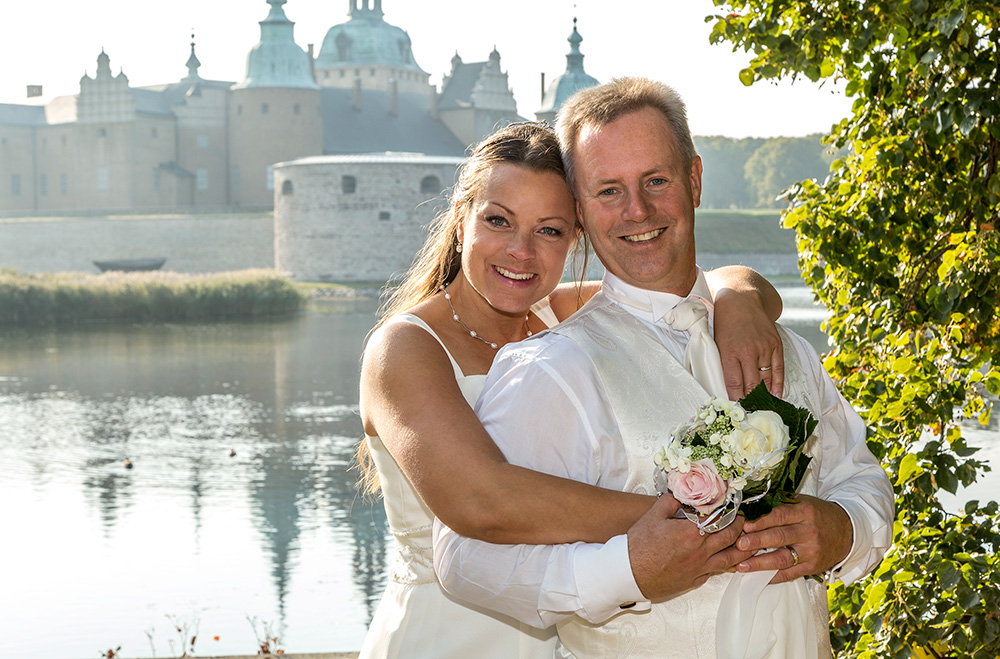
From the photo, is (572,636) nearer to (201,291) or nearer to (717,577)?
(717,577)

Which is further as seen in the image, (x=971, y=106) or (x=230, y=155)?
(x=230, y=155)

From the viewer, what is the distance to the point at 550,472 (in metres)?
1.29

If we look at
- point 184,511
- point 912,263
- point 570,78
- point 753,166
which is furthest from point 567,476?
point 753,166

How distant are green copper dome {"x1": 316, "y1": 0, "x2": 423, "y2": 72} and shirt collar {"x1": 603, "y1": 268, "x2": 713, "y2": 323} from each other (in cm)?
5133

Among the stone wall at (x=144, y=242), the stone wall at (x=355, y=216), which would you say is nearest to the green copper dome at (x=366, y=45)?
the stone wall at (x=144, y=242)

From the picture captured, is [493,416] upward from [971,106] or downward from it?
downward

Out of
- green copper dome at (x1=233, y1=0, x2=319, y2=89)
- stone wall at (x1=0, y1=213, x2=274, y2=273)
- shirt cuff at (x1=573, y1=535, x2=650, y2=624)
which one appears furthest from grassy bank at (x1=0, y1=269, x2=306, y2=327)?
shirt cuff at (x1=573, y1=535, x2=650, y2=624)

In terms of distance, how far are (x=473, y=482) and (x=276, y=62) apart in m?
41.1

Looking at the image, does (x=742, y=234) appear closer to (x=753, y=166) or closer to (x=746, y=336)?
(x=753, y=166)

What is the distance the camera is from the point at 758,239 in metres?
40.4

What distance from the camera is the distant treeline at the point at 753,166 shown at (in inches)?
2313

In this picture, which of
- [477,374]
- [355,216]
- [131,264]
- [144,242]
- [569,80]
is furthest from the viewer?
[569,80]

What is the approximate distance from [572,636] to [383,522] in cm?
600

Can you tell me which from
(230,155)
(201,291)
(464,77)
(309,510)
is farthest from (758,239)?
(309,510)
